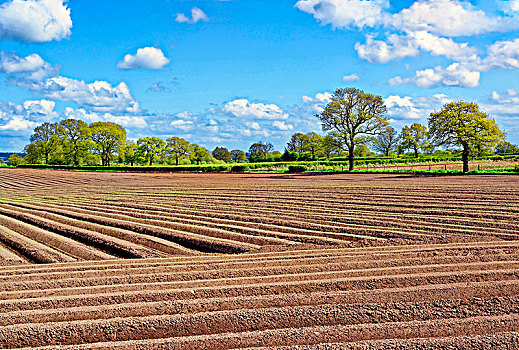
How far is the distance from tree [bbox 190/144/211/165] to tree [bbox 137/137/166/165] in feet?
24.5

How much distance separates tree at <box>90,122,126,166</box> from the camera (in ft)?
217

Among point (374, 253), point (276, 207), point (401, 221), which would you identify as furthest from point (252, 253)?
point (276, 207)

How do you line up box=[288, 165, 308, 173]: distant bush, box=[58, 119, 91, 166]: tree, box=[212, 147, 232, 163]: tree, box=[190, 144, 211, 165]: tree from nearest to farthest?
box=[288, 165, 308, 173]: distant bush < box=[58, 119, 91, 166]: tree < box=[190, 144, 211, 165]: tree < box=[212, 147, 232, 163]: tree

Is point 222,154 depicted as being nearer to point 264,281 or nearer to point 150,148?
point 150,148

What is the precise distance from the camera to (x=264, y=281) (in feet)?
21.7

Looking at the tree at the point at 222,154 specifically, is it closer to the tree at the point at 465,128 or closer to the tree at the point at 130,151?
the tree at the point at 130,151

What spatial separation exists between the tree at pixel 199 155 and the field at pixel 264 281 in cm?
6868

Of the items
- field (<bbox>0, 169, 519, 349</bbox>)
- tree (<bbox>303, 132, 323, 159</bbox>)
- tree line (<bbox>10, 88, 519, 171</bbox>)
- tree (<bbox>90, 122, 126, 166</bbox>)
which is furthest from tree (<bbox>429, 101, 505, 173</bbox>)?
tree (<bbox>90, 122, 126, 166</bbox>)

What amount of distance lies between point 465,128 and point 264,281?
102ft

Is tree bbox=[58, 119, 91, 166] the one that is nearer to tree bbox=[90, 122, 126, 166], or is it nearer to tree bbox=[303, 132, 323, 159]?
tree bbox=[90, 122, 126, 166]

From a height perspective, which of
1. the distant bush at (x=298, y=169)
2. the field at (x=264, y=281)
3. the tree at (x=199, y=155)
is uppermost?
the tree at (x=199, y=155)

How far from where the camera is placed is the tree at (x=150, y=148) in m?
73.6

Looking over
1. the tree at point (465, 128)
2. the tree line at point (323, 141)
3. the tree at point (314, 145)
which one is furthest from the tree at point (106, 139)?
the tree at point (465, 128)

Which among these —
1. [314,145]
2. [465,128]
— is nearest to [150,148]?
[314,145]
